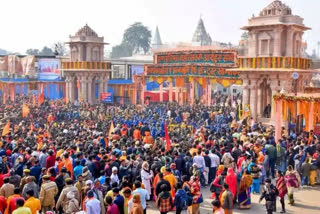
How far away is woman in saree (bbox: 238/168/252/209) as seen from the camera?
10695mm

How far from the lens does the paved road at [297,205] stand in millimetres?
11008

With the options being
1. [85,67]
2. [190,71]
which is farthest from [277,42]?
[85,67]

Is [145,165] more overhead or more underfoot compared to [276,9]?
more underfoot

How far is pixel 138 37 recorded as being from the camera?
306 feet

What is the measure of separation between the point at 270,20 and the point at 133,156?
599 inches

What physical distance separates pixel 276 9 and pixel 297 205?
14833 millimetres

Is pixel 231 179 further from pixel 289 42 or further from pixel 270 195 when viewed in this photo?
pixel 289 42

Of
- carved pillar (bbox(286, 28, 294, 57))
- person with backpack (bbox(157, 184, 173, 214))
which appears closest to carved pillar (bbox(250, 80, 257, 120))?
carved pillar (bbox(286, 28, 294, 57))

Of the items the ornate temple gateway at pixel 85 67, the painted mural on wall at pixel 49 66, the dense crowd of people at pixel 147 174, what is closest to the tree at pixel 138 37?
the painted mural on wall at pixel 49 66

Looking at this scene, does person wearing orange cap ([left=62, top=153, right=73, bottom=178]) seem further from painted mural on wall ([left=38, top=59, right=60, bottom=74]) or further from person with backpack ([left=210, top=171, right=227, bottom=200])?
painted mural on wall ([left=38, top=59, right=60, bottom=74])

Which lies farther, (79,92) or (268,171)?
(79,92)

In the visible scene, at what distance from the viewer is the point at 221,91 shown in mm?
53938

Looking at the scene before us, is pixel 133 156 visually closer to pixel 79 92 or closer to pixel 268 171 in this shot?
pixel 268 171

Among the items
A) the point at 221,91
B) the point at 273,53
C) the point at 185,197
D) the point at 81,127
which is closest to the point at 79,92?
the point at 81,127
